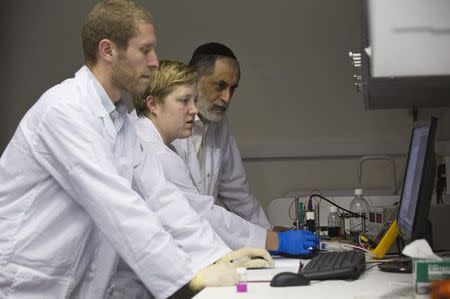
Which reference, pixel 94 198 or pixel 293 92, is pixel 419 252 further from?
pixel 293 92

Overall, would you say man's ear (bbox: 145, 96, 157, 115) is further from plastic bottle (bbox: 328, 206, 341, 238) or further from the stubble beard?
plastic bottle (bbox: 328, 206, 341, 238)

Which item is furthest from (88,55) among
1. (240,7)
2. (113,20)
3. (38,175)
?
(240,7)

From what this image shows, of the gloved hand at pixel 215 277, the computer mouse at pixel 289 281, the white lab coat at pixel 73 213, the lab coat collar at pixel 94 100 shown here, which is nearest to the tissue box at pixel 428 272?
the computer mouse at pixel 289 281

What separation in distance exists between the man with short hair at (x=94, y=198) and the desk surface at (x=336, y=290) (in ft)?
0.35

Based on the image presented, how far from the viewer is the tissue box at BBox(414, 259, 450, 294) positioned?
1179 mm

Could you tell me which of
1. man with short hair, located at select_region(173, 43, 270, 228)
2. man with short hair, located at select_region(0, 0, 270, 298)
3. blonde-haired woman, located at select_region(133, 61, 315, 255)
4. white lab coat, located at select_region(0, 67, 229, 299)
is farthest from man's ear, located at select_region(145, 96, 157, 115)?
white lab coat, located at select_region(0, 67, 229, 299)

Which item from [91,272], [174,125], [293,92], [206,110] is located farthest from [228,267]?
[293,92]

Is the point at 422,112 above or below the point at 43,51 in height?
below

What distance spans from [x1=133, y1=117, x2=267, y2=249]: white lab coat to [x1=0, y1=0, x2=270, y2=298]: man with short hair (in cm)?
36

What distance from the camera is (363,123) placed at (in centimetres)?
411

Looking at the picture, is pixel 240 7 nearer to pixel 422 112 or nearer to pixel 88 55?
pixel 422 112

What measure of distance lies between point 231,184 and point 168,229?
1.36 m

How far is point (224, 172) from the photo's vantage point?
3.39 m

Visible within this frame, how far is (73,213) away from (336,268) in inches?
27.0
